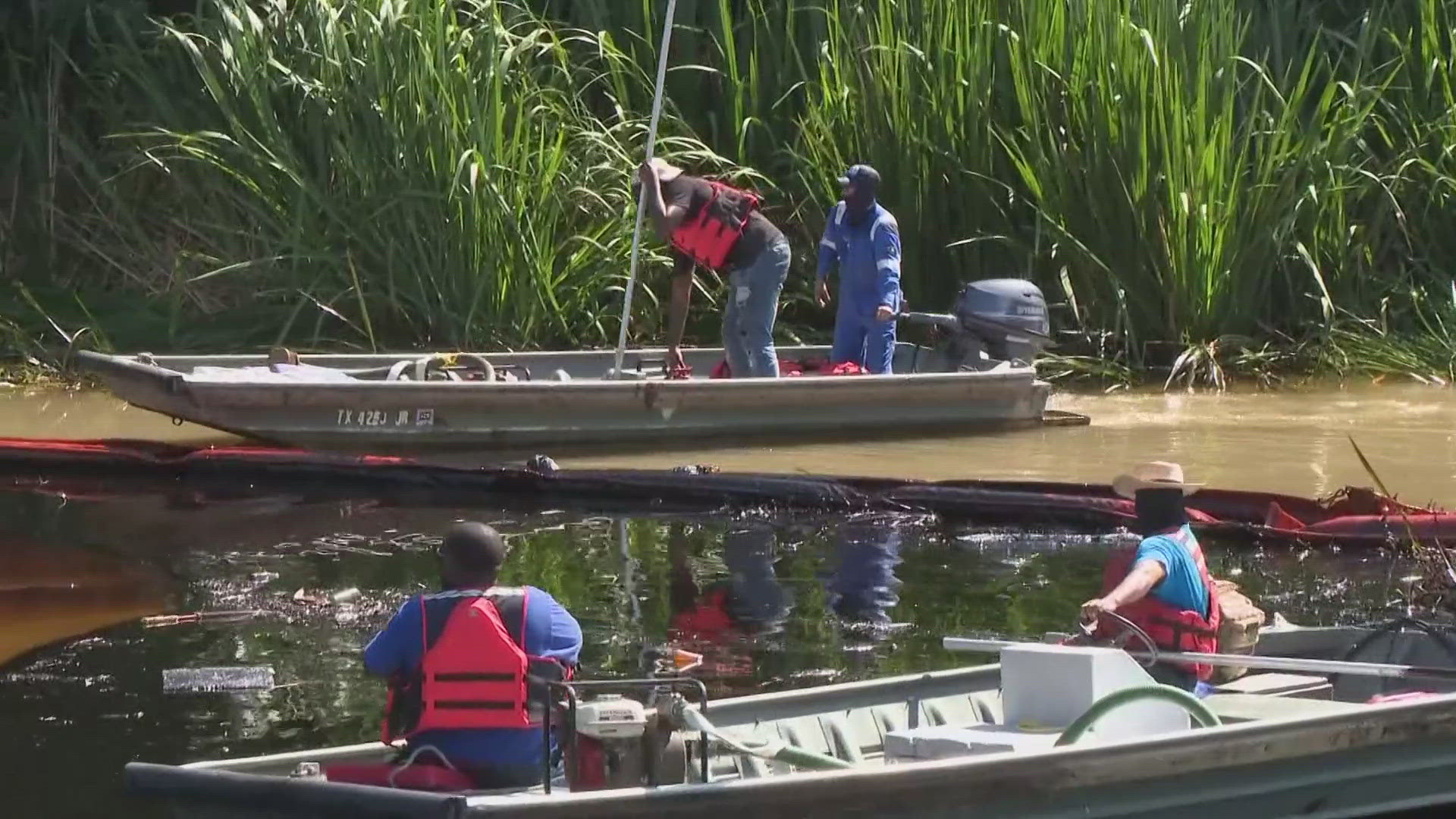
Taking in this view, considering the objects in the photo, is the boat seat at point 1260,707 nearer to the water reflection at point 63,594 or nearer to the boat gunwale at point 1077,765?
the boat gunwale at point 1077,765

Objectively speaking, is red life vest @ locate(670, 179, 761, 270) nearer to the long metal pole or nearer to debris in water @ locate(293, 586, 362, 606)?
debris in water @ locate(293, 586, 362, 606)

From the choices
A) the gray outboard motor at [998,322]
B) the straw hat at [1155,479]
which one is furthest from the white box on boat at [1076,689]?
the gray outboard motor at [998,322]

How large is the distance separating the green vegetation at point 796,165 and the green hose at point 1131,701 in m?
8.99

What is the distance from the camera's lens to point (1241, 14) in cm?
1664

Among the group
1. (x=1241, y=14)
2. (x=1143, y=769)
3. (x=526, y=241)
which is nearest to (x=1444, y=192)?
(x=1241, y=14)

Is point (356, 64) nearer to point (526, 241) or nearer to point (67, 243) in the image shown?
point (526, 241)

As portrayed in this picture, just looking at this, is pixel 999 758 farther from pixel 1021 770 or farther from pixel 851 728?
pixel 851 728

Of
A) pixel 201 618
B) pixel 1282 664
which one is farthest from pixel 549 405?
pixel 1282 664

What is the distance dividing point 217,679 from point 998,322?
6.90 metres

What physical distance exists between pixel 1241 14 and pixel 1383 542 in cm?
805

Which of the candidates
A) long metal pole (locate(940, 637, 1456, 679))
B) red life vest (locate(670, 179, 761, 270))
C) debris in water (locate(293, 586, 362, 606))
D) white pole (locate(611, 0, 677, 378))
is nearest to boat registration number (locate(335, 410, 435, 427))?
white pole (locate(611, 0, 677, 378))

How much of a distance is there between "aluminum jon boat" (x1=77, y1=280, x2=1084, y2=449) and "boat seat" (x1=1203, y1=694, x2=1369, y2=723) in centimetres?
630

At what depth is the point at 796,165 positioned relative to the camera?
16062mm

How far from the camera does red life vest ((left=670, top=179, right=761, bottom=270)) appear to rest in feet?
39.9
